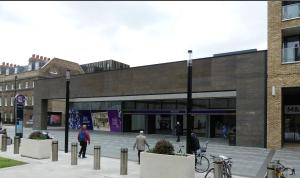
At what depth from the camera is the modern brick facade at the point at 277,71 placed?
22.2m

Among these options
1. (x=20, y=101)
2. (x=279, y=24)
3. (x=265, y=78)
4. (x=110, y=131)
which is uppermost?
(x=279, y=24)

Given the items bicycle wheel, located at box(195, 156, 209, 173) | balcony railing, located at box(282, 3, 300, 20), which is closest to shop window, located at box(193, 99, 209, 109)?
balcony railing, located at box(282, 3, 300, 20)

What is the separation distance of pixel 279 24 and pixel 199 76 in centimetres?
678

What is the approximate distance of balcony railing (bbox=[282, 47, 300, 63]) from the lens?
2236 centimetres

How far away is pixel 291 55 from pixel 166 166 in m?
14.9

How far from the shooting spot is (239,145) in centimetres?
2389

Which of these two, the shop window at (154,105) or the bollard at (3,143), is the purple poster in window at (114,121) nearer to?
the shop window at (154,105)

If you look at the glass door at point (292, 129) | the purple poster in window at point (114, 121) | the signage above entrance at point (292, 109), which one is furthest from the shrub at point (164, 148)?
the purple poster in window at point (114, 121)

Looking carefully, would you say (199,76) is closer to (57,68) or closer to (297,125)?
(297,125)

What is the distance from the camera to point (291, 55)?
22547 millimetres

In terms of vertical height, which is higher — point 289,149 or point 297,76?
point 297,76

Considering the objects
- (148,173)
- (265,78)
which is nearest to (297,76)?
(265,78)

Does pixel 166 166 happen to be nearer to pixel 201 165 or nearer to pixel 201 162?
pixel 201 165

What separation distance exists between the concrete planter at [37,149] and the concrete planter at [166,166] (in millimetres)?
6688
